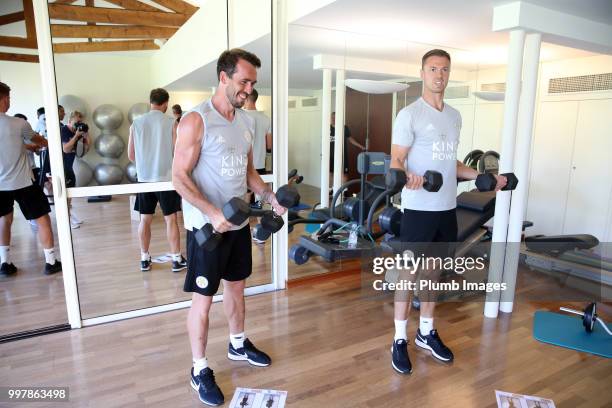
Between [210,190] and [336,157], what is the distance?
2304 millimetres

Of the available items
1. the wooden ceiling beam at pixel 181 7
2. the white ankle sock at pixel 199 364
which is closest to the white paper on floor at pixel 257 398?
the white ankle sock at pixel 199 364

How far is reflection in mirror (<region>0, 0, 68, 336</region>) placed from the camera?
2758 mm

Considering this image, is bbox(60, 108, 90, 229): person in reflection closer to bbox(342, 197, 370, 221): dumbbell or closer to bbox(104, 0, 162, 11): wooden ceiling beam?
bbox(104, 0, 162, 11): wooden ceiling beam

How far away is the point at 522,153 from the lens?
259cm

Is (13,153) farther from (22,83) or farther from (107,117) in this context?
(22,83)

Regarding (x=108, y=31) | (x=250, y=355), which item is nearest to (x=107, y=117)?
(x=108, y=31)

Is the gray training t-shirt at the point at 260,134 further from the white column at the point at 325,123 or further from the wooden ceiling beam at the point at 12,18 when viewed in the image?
the wooden ceiling beam at the point at 12,18

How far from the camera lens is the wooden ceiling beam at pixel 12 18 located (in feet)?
11.6

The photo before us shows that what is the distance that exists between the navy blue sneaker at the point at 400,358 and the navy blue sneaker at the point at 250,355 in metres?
0.64

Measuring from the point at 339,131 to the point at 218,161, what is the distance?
2.27 metres

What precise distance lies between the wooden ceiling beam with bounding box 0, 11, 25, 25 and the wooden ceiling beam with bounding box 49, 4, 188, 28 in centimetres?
105

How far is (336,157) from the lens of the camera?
3902 mm

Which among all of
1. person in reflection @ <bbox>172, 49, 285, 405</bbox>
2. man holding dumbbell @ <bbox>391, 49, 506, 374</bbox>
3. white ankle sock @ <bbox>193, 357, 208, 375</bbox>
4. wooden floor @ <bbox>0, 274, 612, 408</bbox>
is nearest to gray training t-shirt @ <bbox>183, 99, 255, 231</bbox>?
person in reflection @ <bbox>172, 49, 285, 405</bbox>

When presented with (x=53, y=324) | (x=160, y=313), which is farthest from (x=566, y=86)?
(x=53, y=324)
